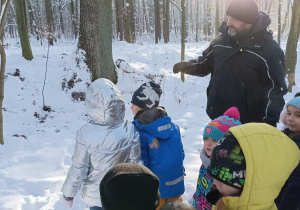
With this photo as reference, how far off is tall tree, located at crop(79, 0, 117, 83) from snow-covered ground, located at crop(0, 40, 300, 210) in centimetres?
31

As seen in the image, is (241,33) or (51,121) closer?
(241,33)

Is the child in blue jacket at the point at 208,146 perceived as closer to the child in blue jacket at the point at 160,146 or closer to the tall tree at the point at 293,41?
the child in blue jacket at the point at 160,146

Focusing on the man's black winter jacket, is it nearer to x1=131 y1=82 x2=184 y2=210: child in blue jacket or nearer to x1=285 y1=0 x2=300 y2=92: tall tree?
x1=131 y1=82 x2=184 y2=210: child in blue jacket

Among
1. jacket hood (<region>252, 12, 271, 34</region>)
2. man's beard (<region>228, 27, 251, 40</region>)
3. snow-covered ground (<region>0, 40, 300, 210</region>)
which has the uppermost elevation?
jacket hood (<region>252, 12, 271, 34</region>)

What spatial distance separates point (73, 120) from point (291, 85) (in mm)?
8039

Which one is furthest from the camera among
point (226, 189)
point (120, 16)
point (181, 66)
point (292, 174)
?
point (120, 16)

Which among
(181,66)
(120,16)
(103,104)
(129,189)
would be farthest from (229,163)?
(120,16)

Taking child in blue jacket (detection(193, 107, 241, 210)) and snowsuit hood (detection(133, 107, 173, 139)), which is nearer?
child in blue jacket (detection(193, 107, 241, 210))

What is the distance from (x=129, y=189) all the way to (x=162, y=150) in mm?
1313

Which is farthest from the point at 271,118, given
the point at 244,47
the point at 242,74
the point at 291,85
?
the point at 291,85

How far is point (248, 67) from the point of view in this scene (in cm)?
270

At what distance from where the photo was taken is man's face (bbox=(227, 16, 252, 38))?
2.68 metres

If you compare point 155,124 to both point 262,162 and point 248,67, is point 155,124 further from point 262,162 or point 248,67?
point 262,162

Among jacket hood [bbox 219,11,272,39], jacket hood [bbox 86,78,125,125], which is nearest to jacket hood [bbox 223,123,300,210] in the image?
jacket hood [bbox 86,78,125,125]
